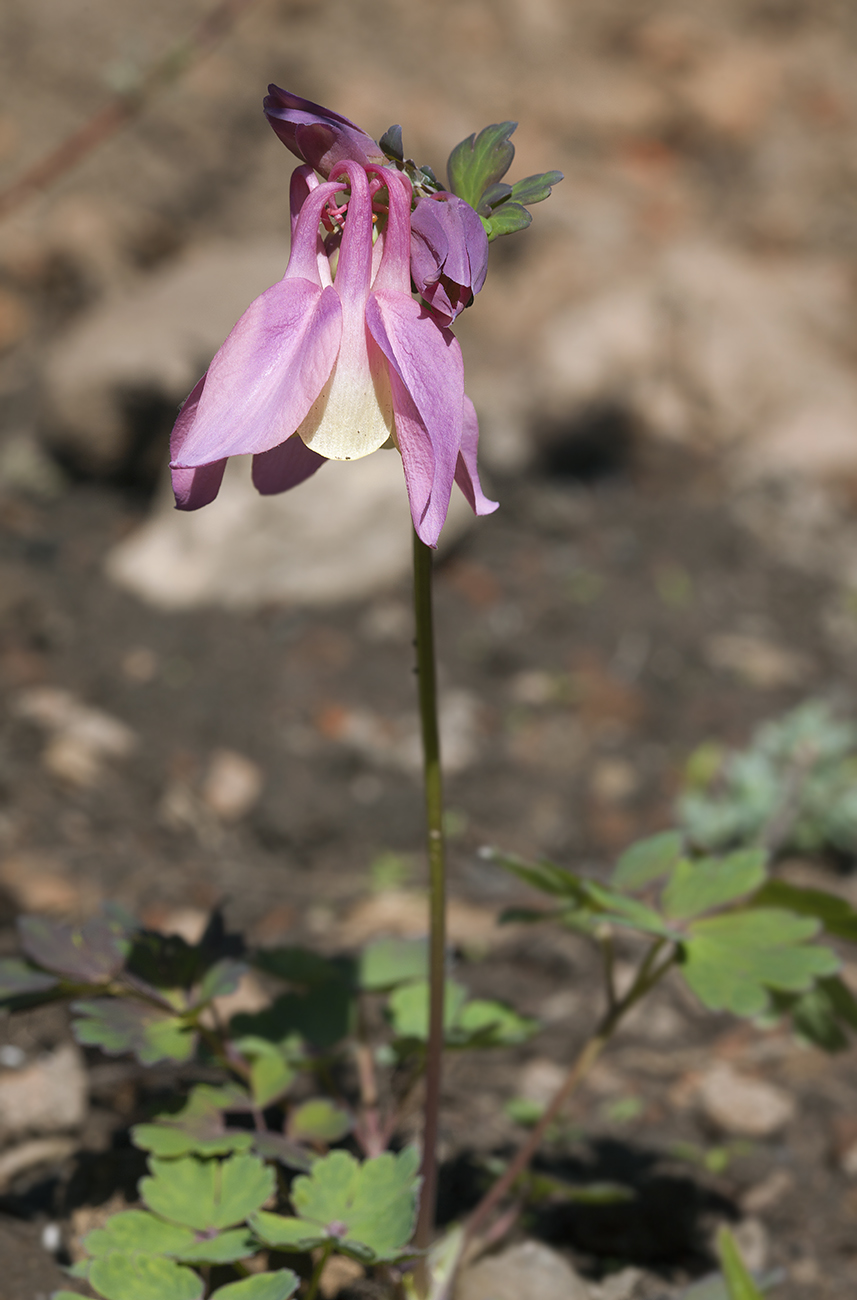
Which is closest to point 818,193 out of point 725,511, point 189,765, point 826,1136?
point 725,511

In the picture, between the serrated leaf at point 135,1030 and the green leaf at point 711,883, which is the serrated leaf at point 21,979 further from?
the green leaf at point 711,883

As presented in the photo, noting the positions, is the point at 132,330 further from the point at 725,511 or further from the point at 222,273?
the point at 725,511

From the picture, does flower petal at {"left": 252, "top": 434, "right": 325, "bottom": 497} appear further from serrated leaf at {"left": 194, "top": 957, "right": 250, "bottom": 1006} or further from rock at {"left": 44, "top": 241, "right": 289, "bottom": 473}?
rock at {"left": 44, "top": 241, "right": 289, "bottom": 473}

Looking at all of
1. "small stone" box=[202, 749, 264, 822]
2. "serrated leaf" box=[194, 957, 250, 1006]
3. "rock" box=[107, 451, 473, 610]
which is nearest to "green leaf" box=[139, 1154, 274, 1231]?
"serrated leaf" box=[194, 957, 250, 1006]

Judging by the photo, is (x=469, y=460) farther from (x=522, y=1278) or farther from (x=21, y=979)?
(x=522, y=1278)

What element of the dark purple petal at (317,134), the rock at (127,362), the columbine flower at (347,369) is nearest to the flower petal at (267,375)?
the columbine flower at (347,369)

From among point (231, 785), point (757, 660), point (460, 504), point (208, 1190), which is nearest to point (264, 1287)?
point (208, 1190)

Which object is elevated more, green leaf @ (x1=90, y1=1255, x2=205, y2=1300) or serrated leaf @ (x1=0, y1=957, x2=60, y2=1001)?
serrated leaf @ (x1=0, y1=957, x2=60, y2=1001)
